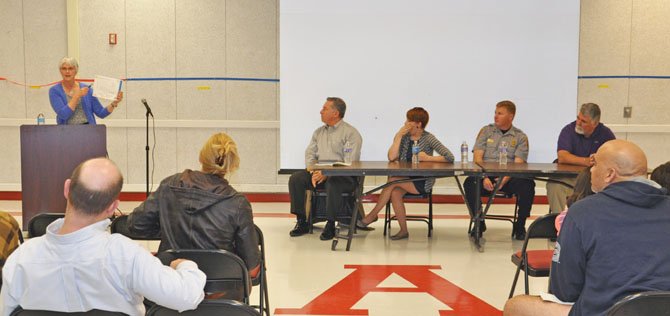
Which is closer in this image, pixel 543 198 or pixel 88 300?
pixel 88 300

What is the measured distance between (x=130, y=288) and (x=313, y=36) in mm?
5597

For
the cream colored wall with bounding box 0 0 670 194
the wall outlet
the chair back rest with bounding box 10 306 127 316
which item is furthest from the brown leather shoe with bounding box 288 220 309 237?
the chair back rest with bounding box 10 306 127 316

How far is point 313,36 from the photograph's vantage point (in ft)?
23.5

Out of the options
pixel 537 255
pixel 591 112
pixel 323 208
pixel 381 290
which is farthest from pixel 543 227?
pixel 323 208

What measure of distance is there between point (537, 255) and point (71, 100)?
4068mm

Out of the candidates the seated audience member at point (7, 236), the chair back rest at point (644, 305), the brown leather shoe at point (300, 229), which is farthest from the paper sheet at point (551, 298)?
the brown leather shoe at point (300, 229)

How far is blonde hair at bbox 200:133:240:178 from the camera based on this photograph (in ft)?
9.81

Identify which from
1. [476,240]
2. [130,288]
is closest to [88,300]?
[130,288]

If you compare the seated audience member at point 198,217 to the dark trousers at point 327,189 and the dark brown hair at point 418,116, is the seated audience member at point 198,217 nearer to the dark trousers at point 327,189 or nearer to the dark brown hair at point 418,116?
the dark trousers at point 327,189

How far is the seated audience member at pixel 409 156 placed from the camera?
567 centimetres

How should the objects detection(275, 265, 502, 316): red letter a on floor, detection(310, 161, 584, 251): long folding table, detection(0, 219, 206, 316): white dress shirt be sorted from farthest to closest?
detection(310, 161, 584, 251): long folding table < detection(275, 265, 502, 316): red letter a on floor < detection(0, 219, 206, 316): white dress shirt

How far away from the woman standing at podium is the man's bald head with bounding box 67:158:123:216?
4036 millimetres

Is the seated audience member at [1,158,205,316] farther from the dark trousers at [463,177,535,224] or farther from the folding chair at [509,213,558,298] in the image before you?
the dark trousers at [463,177,535,224]

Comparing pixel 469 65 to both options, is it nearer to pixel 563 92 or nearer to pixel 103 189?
pixel 563 92
